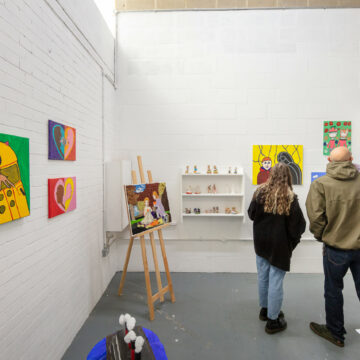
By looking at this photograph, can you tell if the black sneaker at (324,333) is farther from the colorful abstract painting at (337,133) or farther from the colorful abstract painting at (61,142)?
the colorful abstract painting at (61,142)

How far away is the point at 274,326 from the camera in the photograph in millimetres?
2287

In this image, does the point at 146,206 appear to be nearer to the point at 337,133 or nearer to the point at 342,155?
the point at 342,155

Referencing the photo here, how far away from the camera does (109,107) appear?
130 inches

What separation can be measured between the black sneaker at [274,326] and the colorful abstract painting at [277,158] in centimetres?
180

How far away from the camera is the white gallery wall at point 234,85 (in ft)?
11.5

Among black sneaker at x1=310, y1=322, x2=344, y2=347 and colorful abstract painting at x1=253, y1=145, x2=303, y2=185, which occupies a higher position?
colorful abstract painting at x1=253, y1=145, x2=303, y2=185

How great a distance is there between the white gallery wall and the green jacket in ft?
4.90

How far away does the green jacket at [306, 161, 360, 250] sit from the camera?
2.03 metres

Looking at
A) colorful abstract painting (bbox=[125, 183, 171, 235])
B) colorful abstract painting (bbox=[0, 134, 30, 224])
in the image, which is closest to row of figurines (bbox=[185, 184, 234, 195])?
colorful abstract painting (bbox=[125, 183, 171, 235])

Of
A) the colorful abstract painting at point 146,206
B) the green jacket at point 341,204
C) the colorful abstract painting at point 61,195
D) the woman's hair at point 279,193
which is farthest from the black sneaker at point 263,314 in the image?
the colorful abstract painting at point 61,195

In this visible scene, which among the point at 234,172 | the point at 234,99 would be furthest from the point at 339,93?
the point at 234,172

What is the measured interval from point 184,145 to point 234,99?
2.98 ft

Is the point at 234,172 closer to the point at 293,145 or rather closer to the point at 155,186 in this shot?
the point at 293,145

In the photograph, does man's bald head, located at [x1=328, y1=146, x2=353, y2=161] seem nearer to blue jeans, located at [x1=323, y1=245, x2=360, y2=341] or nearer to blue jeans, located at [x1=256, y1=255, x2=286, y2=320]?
blue jeans, located at [x1=323, y1=245, x2=360, y2=341]
